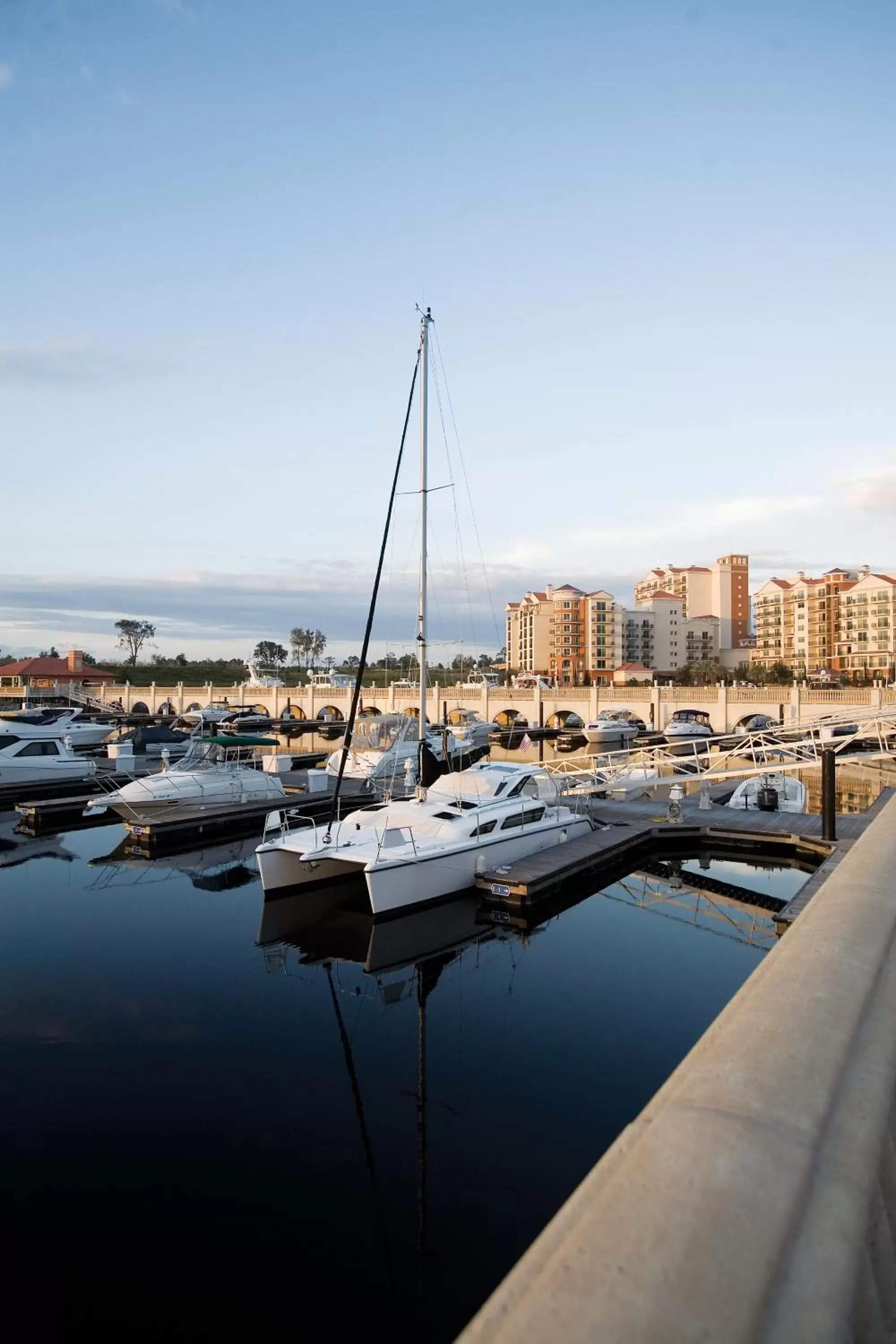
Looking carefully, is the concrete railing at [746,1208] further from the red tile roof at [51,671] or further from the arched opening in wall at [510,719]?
the red tile roof at [51,671]

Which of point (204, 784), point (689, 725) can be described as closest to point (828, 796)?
point (204, 784)

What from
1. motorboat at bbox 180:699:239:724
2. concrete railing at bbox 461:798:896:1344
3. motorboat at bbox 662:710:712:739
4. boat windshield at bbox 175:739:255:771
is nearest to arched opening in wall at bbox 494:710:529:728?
motorboat at bbox 662:710:712:739

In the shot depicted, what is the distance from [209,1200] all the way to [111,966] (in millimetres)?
6702

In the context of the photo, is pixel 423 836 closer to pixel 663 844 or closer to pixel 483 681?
pixel 663 844

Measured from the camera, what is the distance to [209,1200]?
7.00 metres

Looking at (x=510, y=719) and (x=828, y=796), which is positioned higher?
(x=828, y=796)

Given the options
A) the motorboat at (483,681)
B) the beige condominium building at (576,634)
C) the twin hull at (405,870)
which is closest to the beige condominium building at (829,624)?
the beige condominium building at (576,634)

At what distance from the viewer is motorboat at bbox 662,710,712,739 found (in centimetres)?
5294

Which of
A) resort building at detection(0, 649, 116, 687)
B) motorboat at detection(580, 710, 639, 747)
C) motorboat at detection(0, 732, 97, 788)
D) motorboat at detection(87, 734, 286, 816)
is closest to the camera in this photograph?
motorboat at detection(87, 734, 286, 816)

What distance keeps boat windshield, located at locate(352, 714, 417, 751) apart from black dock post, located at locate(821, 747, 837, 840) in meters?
18.7

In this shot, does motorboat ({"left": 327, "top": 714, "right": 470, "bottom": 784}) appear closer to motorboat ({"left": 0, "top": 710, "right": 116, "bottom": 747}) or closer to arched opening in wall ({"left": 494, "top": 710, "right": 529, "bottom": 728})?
motorboat ({"left": 0, "top": 710, "right": 116, "bottom": 747})

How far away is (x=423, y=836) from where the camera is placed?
16.6m

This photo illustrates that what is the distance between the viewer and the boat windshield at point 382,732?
35.8 metres

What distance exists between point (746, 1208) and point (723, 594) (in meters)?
155
